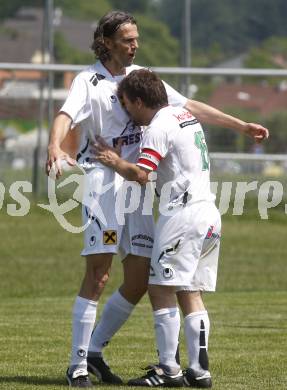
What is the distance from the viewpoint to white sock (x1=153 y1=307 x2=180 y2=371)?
24.9 feet

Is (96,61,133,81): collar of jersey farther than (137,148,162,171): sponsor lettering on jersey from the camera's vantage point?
Yes

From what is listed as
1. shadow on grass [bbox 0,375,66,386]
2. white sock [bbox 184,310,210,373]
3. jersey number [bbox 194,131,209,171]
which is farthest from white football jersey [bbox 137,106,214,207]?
shadow on grass [bbox 0,375,66,386]

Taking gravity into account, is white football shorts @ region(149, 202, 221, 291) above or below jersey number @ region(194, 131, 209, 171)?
below

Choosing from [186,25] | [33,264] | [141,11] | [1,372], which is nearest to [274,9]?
[141,11]

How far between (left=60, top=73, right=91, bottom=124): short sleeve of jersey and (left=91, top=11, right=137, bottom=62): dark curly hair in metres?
0.21

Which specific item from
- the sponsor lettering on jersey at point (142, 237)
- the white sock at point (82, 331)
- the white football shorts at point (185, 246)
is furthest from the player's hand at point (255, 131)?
the white sock at point (82, 331)

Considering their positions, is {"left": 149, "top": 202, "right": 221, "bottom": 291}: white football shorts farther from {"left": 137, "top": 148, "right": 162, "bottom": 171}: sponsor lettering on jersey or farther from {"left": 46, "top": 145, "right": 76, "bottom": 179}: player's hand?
{"left": 46, "top": 145, "right": 76, "bottom": 179}: player's hand

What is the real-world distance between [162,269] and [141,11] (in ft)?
335

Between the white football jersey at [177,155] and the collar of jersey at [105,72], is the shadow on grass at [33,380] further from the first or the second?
the collar of jersey at [105,72]

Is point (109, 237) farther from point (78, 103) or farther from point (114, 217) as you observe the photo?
point (78, 103)

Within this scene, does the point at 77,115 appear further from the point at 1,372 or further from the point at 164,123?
the point at 1,372

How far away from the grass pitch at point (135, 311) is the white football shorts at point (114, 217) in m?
0.84

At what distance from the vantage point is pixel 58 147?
733cm

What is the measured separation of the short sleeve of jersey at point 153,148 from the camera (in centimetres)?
738
